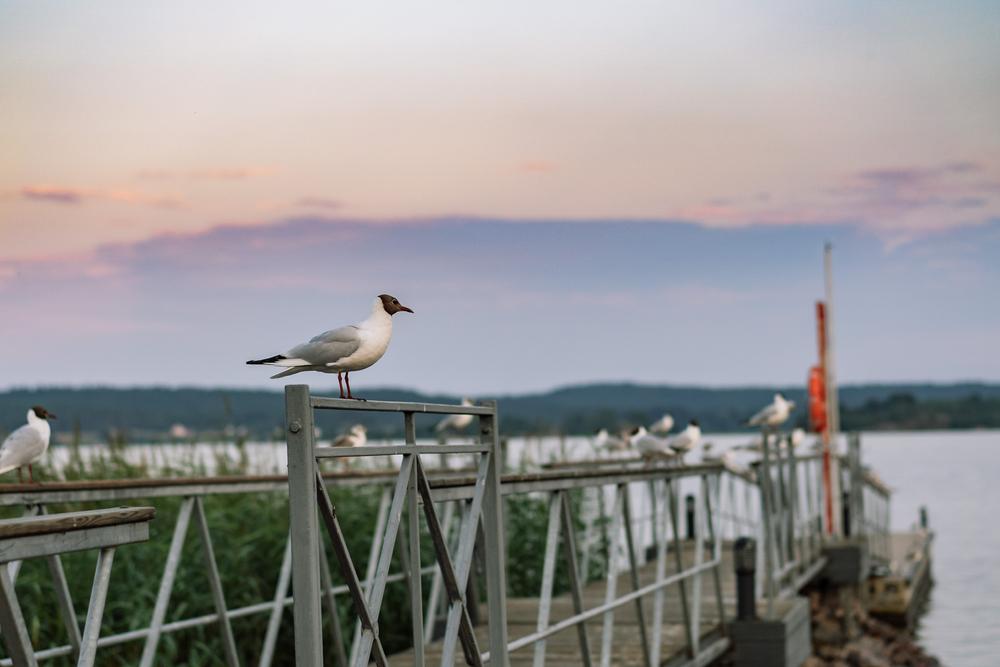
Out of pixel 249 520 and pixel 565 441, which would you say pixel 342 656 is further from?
pixel 565 441

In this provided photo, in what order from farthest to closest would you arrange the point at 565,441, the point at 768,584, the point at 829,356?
the point at 829,356 → the point at 565,441 → the point at 768,584

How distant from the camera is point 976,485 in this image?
85.6 metres

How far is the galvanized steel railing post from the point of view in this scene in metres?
3.94

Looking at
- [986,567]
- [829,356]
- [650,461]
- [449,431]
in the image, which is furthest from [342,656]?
[986,567]

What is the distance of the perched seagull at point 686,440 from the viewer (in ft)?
45.1

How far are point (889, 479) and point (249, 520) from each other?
83.7 metres

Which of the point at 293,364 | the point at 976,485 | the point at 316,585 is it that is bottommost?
the point at 976,485

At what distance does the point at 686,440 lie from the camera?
1375 centimetres

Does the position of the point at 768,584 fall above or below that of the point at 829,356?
below

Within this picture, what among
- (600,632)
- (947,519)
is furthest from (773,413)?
(947,519)

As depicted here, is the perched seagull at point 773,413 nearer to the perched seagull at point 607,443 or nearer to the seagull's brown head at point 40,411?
the perched seagull at point 607,443

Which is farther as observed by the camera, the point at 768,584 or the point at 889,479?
the point at 889,479

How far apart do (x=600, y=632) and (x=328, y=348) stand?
18.6 feet

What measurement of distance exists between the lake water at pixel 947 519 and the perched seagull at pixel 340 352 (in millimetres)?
7220
